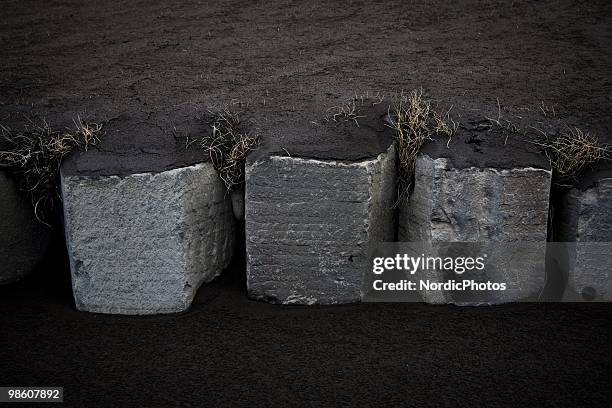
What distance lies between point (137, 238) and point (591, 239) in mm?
1427

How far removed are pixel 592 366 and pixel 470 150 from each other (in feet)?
2.41

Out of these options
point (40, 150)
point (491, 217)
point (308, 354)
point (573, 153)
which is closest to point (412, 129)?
point (491, 217)

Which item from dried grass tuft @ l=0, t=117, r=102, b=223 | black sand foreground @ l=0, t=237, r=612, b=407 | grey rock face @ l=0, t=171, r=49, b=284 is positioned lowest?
black sand foreground @ l=0, t=237, r=612, b=407

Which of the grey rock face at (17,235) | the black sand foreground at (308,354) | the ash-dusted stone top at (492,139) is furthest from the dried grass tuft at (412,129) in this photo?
the grey rock face at (17,235)

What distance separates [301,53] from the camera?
2.77 metres

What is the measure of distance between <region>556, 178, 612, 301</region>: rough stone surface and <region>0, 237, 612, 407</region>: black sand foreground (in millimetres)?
71

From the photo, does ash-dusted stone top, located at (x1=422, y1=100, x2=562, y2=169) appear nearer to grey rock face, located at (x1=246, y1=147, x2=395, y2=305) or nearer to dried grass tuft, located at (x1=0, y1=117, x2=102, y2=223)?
grey rock face, located at (x1=246, y1=147, x2=395, y2=305)

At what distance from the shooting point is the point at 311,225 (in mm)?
2121

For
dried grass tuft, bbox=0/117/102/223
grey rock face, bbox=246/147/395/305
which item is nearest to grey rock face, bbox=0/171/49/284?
dried grass tuft, bbox=0/117/102/223

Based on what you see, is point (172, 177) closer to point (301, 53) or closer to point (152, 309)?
point (152, 309)

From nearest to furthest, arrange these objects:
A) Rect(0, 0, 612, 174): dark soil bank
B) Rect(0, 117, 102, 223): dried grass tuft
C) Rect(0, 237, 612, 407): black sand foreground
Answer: Rect(0, 237, 612, 407): black sand foreground → Rect(0, 117, 102, 223): dried grass tuft → Rect(0, 0, 612, 174): dark soil bank

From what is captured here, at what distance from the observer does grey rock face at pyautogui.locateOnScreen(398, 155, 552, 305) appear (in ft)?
6.91

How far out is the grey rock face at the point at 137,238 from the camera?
2061mm

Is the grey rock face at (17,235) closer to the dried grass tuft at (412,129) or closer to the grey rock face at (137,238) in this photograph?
the grey rock face at (137,238)
